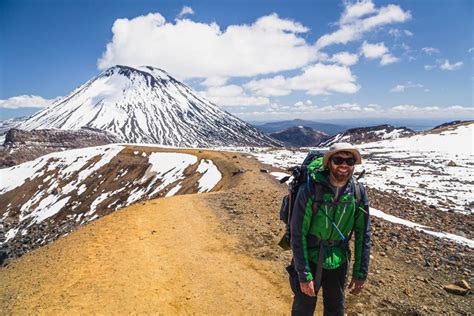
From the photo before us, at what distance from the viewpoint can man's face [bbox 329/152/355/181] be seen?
5.96 m

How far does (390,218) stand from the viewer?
19359mm

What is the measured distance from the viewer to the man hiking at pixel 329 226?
597cm

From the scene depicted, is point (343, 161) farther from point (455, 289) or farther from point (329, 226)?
point (455, 289)

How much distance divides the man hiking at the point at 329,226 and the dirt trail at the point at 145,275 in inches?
126

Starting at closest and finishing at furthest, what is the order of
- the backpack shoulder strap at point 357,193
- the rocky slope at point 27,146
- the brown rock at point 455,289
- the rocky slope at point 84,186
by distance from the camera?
the backpack shoulder strap at point 357,193
the brown rock at point 455,289
the rocky slope at point 84,186
the rocky slope at point 27,146

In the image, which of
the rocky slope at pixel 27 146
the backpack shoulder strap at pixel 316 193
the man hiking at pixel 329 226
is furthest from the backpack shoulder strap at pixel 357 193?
the rocky slope at pixel 27 146

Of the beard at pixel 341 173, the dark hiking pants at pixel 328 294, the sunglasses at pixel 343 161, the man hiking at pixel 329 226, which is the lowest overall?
the dark hiking pants at pixel 328 294

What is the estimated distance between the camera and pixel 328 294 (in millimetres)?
6453

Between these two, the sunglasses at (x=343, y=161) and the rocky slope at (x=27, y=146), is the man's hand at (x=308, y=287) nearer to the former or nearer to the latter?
the sunglasses at (x=343, y=161)

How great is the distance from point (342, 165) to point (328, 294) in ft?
8.21

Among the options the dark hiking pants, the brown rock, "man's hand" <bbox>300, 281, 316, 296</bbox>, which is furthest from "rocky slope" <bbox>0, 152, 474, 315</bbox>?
"man's hand" <bbox>300, 281, 316, 296</bbox>

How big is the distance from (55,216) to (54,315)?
53.9 m

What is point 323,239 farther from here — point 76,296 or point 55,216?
point 55,216

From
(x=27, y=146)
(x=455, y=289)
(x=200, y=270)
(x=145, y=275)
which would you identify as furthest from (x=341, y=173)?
(x=27, y=146)
